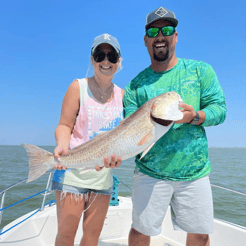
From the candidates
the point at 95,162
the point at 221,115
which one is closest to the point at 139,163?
the point at 95,162

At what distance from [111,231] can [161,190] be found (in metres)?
2.89

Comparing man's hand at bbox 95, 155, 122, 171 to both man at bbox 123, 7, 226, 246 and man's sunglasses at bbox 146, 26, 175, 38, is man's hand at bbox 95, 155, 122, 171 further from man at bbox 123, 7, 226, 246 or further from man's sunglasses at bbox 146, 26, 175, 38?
man's sunglasses at bbox 146, 26, 175, 38

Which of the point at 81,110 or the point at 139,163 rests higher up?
the point at 81,110

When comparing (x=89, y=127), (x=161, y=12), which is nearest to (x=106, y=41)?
(x=161, y=12)

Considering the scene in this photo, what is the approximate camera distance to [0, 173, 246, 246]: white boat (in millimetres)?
4066

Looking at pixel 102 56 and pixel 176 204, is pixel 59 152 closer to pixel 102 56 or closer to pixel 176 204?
pixel 102 56

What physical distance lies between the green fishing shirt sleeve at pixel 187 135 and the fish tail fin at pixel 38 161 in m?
1.15

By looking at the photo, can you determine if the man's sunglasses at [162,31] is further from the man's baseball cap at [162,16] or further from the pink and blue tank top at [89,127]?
the pink and blue tank top at [89,127]

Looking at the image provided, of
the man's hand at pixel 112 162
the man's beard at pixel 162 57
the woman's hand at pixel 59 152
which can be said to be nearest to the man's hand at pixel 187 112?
the man's beard at pixel 162 57

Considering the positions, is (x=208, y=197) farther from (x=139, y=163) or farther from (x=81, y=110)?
(x=81, y=110)

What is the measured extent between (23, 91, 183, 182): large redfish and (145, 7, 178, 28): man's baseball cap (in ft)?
3.38

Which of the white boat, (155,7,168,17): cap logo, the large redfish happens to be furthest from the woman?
the white boat

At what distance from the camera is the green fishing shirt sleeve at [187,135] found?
8.62ft

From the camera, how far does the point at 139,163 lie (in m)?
2.85
